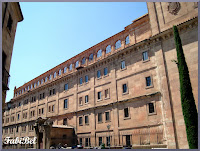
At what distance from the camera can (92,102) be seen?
28.6 m

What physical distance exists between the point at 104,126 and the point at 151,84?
8750mm

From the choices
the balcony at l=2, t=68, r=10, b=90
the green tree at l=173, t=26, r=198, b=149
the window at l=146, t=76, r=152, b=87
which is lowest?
the green tree at l=173, t=26, r=198, b=149

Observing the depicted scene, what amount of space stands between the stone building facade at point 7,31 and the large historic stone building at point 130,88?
2.94m

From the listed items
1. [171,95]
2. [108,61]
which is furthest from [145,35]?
[171,95]

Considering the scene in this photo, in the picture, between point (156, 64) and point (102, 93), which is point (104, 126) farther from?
point (156, 64)

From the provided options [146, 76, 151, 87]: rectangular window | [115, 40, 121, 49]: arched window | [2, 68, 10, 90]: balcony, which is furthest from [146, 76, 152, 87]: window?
[2, 68, 10, 90]: balcony

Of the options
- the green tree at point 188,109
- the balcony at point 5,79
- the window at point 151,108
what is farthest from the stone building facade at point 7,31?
the window at point 151,108

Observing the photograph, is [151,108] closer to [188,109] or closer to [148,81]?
[148,81]

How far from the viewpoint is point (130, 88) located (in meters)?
24.4

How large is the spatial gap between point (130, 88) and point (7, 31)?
15679 millimetres

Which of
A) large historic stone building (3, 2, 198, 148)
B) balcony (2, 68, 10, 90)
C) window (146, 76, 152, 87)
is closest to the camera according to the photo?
balcony (2, 68, 10, 90)

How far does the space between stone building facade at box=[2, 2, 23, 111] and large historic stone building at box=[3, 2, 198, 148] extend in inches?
116

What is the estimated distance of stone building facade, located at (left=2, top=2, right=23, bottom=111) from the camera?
43.2 feet

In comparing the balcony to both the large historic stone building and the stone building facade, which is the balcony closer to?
the stone building facade
